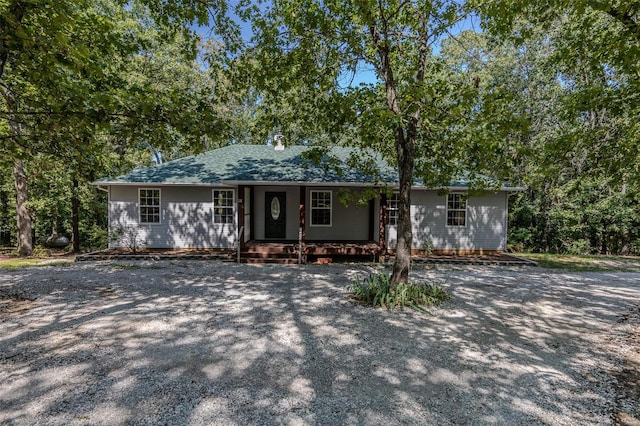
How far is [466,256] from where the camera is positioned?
39.0 ft

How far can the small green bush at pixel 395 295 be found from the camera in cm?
612

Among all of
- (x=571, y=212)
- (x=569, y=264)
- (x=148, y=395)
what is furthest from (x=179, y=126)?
(x=571, y=212)

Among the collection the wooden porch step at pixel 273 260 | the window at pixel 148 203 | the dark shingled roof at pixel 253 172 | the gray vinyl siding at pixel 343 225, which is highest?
the dark shingled roof at pixel 253 172

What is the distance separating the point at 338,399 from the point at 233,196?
32.3ft

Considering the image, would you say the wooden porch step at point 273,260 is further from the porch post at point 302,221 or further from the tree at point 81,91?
the tree at point 81,91

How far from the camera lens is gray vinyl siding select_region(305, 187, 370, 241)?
12.4 m

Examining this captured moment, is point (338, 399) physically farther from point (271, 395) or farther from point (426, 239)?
point (426, 239)

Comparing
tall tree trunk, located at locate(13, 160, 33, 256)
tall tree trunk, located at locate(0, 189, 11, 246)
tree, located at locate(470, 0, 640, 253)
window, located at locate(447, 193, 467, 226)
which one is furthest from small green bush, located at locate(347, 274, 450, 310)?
tall tree trunk, located at locate(0, 189, 11, 246)

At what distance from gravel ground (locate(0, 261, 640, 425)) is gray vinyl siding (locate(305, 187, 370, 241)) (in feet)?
16.8

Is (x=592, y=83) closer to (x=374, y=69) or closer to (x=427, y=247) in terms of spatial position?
(x=374, y=69)

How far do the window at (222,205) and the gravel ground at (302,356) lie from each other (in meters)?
4.85

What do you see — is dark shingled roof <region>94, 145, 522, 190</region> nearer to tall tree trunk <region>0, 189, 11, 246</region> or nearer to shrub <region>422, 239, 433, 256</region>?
shrub <region>422, 239, 433, 256</region>

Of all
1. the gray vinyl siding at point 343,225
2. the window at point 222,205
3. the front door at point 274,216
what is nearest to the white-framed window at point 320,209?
the gray vinyl siding at point 343,225

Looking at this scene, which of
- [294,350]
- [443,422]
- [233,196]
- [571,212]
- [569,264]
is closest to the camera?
[443,422]
